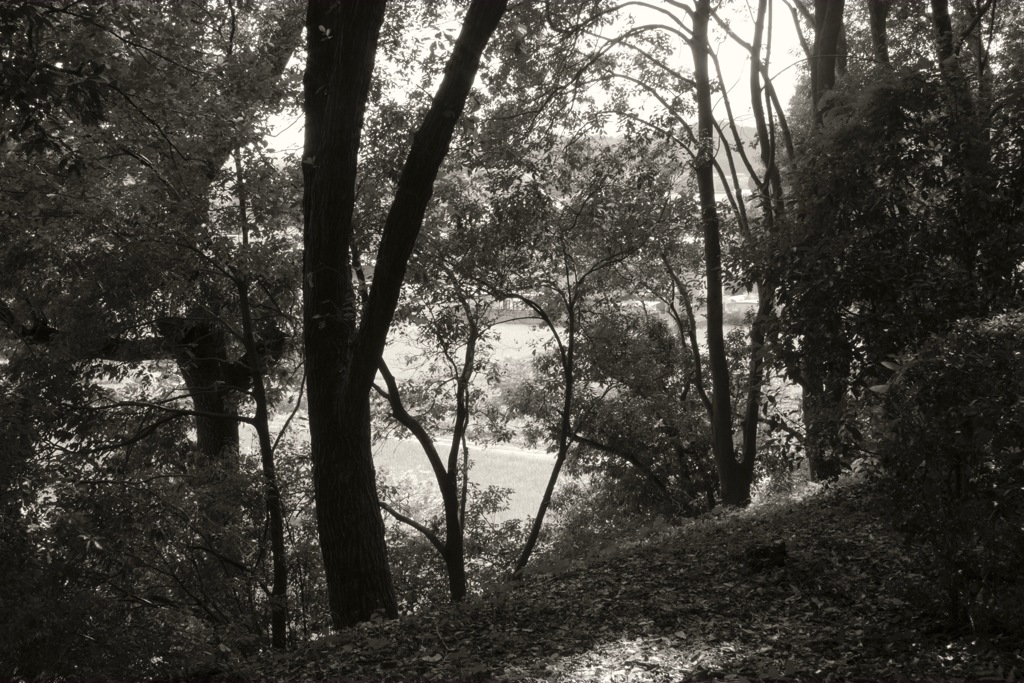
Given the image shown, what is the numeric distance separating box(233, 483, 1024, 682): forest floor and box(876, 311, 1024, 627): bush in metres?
0.28

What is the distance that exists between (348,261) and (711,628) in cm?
417

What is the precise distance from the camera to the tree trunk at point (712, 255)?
A: 1400 cm

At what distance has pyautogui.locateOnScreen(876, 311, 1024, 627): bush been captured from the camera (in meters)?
4.49

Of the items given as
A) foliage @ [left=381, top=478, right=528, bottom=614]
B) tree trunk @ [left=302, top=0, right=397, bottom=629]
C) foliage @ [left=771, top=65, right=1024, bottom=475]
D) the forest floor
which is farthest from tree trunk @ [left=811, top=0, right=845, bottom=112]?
foliage @ [left=381, top=478, right=528, bottom=614]

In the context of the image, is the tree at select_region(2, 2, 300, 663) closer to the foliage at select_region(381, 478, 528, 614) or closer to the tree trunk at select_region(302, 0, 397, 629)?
the tree trunk at select_region(302, 0, 397, 629)

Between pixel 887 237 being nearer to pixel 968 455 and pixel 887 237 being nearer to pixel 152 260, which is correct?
pixel 968 455

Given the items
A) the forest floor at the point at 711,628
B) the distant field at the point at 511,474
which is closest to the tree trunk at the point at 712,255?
the forest floor at the point at 711,628

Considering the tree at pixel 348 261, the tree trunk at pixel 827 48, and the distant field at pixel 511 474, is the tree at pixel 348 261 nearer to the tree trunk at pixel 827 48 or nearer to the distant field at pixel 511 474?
the tree trunk at pixel 827 48

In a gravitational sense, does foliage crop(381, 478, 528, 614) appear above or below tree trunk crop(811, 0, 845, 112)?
below

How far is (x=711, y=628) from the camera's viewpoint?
631cm

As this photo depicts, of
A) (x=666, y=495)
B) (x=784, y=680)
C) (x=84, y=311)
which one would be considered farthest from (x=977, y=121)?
(x=666, y=495)

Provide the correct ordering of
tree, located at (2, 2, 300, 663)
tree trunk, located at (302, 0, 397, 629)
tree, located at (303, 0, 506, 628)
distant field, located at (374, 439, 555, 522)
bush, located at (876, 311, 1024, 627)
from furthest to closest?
distant field, located at (374, 439, 555, 522)
tree, located at (2, 2, 300, 663)
tree trunk, located at (302, 0, 397, 629)
tree, located at (303, 0, 506, 628)
bush, located at (876, 311, 1024, 627)

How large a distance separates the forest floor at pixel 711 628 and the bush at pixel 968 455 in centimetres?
28

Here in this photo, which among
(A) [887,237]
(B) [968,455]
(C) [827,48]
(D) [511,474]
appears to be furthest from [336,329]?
(D) [511,474]
